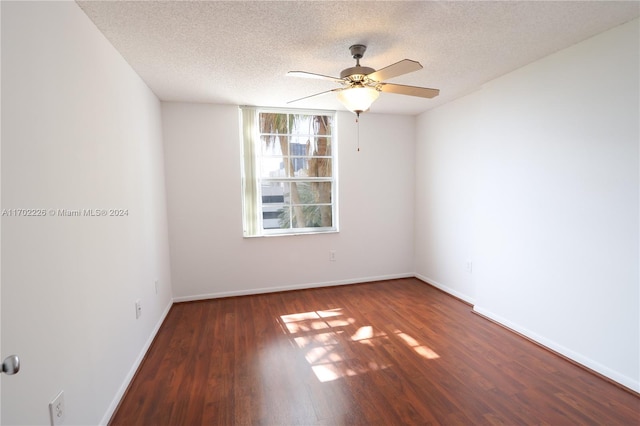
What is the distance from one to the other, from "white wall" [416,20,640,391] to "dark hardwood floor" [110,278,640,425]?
29cm

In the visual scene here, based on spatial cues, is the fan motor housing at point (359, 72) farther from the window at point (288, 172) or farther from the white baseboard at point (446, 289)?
the white baseboard at point (446, 289)

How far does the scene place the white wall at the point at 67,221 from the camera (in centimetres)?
107

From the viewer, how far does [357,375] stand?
6.87ft

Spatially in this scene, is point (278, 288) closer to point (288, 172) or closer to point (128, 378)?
point (288, 172)

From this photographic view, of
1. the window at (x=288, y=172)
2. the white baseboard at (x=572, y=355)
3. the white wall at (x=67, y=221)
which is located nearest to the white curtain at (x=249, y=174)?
the window at (x=288, y=172)

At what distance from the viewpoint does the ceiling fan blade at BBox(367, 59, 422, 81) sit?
66.2 inches

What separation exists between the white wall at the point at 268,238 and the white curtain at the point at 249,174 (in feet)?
0.30

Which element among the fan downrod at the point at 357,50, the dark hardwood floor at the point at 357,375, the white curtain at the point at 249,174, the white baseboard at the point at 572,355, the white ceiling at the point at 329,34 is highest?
the white ceiling at the point at 329,34

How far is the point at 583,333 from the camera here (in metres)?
2.19

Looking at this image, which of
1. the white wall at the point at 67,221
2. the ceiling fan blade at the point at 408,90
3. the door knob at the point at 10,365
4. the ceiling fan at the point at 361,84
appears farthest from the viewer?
the ceiling fan blade at the point at 408,90

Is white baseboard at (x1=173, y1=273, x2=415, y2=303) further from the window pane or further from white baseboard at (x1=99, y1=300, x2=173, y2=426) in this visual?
the window pane

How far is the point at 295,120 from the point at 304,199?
105cm

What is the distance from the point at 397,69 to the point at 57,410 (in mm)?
2409

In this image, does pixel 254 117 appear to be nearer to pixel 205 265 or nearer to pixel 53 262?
pixel 205 265
